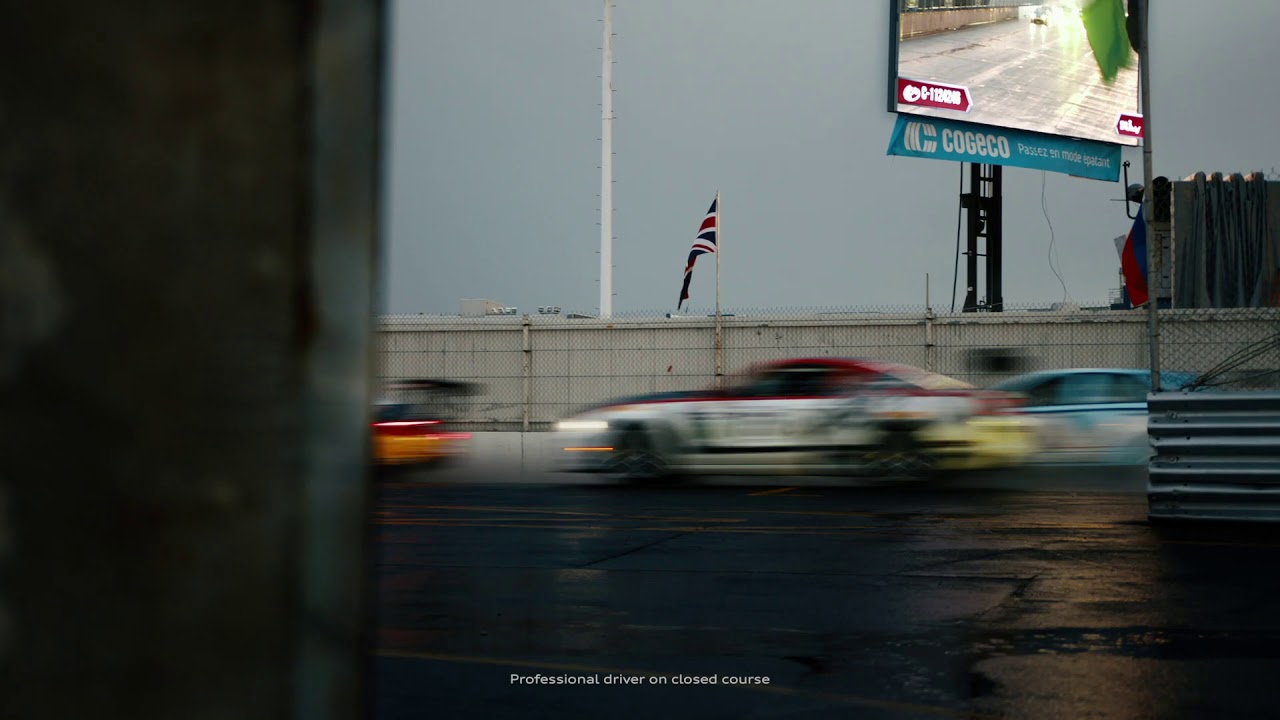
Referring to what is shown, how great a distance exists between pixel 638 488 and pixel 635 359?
784 centimetres

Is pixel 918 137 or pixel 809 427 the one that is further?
pixel 918 137

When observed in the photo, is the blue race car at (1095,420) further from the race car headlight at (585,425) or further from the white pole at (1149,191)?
the race car headlight at (585,425)

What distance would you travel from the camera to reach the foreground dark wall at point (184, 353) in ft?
2.98

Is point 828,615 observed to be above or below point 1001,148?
below

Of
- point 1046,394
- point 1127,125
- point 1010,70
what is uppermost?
point 1010,70

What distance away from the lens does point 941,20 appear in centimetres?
2867

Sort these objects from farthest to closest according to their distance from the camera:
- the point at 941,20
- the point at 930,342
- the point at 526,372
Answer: the point at 941,20 → the point at 526,372 → the point at 930,342

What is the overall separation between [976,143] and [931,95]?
1589 millimetres

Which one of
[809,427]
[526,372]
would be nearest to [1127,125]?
[526,372]

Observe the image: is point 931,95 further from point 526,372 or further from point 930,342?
point 526,372

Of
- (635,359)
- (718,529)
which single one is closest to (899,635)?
(718,529)

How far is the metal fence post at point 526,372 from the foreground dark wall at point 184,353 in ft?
74.4

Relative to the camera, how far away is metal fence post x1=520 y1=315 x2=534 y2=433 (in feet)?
77.8

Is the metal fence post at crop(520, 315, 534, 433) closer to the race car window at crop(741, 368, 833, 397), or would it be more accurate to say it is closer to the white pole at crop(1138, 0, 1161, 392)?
the race car window at crop(741, 368, 833, 397)
